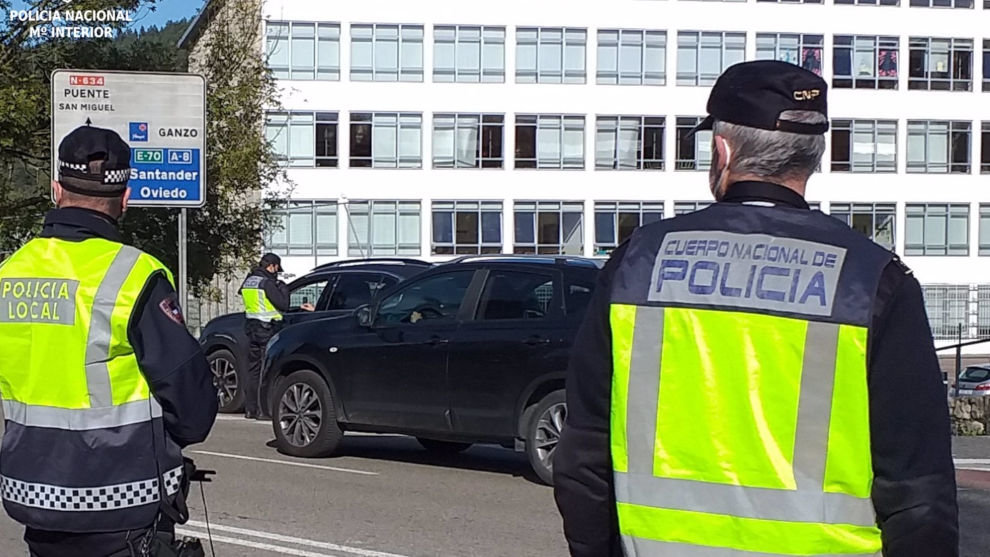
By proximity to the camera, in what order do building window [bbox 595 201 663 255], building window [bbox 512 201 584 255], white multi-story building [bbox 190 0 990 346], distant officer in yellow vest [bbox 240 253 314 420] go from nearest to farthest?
distant officer in yellow vest [bbox 240 253 314 420] → white multi-story building [bbox 190 0 990 346] → building window [bbox 512 201 584 255] → building window [bbox 595 201 663 255]

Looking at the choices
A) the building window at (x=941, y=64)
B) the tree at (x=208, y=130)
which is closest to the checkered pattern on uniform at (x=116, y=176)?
the tree at (x=208, y=130)

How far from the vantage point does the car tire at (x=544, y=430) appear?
10469mm

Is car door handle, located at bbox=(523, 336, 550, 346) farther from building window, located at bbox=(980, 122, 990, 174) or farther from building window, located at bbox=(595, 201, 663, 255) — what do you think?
building window, located at bbox=(980, 122, 990, 174)

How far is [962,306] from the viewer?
52031 millimetres

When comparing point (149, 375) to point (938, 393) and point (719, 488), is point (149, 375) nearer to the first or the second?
point (719, 488)

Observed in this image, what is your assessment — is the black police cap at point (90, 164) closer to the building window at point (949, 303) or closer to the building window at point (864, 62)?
the building window at point (864, 62)

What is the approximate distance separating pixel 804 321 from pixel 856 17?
51.1 m

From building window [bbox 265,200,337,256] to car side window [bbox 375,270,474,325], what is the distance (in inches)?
1488

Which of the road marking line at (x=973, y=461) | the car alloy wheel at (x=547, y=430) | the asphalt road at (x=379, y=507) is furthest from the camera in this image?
the road marking line at (x=973, y=461)

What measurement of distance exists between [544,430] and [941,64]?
150 feet

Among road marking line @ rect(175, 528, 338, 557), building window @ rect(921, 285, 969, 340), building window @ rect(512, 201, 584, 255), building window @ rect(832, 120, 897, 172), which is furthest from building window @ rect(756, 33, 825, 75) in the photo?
road marking line @ rect(175, 528, 338, 557)

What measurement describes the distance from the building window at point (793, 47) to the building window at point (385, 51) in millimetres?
13028

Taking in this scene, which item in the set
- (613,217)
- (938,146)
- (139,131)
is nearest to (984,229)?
(938,146)

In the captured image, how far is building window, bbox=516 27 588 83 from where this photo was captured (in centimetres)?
4931
